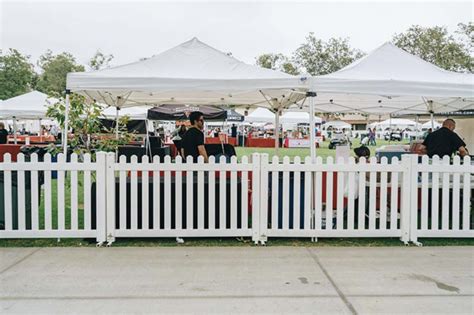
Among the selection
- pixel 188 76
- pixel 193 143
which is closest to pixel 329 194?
pixel 193 143

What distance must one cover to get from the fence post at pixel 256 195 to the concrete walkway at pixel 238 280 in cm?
26

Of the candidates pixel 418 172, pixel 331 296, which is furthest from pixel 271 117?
pixel 331 296

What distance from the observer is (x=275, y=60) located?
55875 mm

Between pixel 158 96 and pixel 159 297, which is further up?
pixel 158 96

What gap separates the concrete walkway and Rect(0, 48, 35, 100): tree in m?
50.5

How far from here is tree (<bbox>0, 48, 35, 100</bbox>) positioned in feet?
162

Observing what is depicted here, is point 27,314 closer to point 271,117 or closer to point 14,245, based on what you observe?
point 14,245

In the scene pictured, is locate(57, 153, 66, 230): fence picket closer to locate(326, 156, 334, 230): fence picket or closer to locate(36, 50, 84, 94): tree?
locate(326, 156, 334, 230): fence picket

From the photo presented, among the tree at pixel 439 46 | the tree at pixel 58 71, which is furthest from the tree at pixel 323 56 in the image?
the tree at pixel 58 71

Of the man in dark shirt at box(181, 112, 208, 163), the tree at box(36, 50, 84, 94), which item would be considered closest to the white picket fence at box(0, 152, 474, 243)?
the man in dark shirt at box(181, 112, 208, 163)

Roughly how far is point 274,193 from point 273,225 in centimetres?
43

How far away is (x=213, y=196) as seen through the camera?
574 centimetres

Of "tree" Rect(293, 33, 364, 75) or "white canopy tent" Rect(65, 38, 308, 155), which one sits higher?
"tree" Rect(293, 33, 364, 75)

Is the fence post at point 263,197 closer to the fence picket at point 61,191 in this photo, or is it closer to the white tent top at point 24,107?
the fence picket at point 61,191
